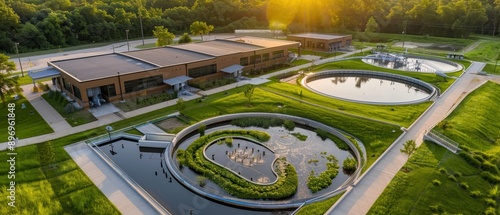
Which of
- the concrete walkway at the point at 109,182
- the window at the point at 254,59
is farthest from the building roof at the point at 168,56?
the concrete walkway at the point at 109,182

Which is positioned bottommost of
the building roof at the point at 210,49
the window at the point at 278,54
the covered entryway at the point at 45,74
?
the covered entryway at the point at 45,74

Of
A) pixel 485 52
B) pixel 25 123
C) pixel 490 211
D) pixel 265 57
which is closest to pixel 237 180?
pixel 490 211

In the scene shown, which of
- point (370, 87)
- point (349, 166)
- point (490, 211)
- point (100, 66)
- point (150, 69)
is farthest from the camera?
point (370, 87)

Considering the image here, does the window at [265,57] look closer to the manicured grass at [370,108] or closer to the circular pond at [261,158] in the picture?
the manicured grass at [370,108]

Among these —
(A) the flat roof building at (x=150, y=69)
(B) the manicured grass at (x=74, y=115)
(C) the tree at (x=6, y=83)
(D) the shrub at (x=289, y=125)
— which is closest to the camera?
(B) the manicured grass at (x=74, y=115)

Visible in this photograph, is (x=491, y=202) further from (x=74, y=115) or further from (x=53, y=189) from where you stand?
(x=74, y=115)

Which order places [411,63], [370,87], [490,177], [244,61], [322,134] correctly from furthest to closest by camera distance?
1. [411,63]
2. [244,61]
3. [370,87]
4. [322,134]
5. [490,177]

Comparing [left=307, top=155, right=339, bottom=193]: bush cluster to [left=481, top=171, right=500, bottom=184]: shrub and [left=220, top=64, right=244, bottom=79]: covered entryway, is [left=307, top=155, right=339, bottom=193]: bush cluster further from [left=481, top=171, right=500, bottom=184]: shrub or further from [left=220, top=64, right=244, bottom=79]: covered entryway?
[left=220, top=64, right=244, bottom=79]: covered entryway
